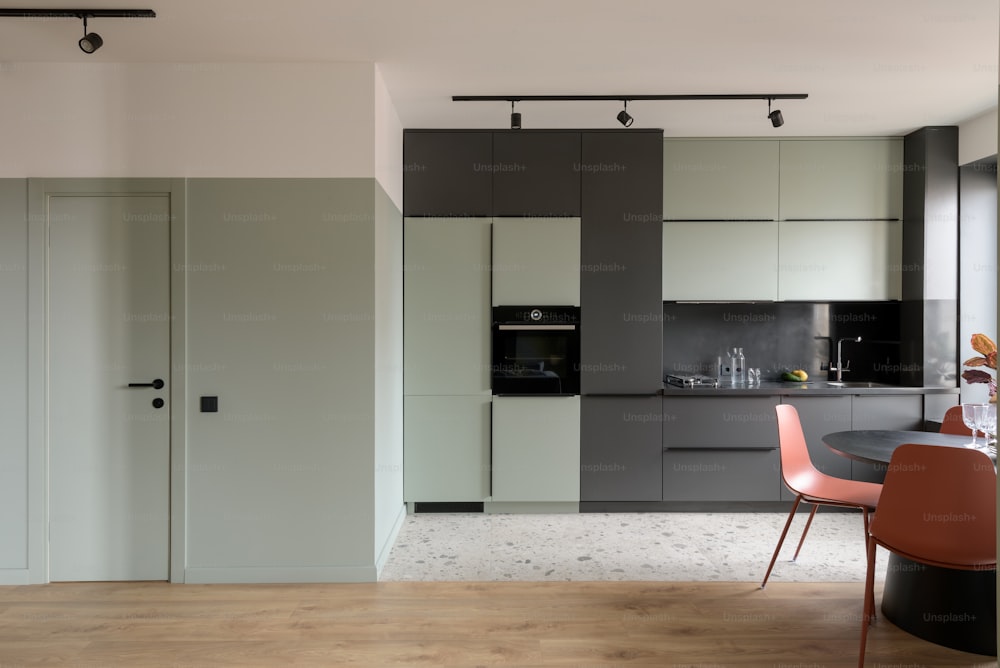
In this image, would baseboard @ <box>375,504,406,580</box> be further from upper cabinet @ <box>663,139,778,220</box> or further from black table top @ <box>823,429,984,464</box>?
upper cabinet @ <box>663,139,778,220</box>

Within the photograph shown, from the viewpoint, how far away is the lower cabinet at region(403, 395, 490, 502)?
432 cm

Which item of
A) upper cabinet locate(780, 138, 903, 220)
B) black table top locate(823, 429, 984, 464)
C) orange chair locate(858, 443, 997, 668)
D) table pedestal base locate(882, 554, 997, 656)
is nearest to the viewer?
orange chair locate(858, 443, 997, 668)

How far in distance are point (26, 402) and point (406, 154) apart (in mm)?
2627

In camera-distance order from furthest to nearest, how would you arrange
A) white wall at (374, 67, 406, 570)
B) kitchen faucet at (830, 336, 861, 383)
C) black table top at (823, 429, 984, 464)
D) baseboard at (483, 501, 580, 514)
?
1. kitchen faucet at (830, 336, 861, 383)
2. baseboard at (483, 501, 580, 514)
3. white wall at (374, 67, 406, 570)
4. black table top at (823, 429, 984, 464)

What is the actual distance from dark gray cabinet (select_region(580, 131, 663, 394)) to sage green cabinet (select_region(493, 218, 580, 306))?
86 mm

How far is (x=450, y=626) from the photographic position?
9.30ft

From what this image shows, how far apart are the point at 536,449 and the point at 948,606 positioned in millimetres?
2385

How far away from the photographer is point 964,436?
3.14 metres

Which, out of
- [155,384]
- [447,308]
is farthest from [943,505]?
[155,384]

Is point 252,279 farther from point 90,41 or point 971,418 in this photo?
point 971,418

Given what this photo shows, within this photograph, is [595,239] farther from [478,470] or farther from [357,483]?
[357,483]

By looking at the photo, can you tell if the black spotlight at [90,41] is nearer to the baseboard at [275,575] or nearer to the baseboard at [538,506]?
the baseboard at [275,575]

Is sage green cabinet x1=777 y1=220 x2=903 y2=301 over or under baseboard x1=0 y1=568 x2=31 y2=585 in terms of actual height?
over

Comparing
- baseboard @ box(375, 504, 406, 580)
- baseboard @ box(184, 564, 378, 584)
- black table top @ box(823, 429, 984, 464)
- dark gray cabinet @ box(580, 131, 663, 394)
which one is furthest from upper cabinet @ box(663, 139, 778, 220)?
baseboard @ box(184, 564, 378, 584)
